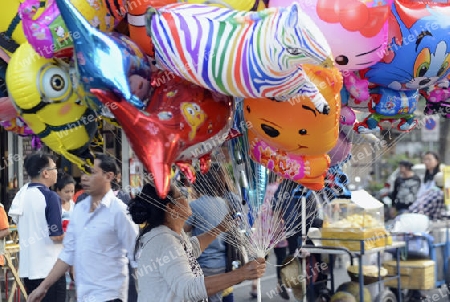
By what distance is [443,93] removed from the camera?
3695 millimetres

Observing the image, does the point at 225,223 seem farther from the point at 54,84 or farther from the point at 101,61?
the point at 101,61

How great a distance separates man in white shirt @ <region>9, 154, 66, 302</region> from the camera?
5.42m

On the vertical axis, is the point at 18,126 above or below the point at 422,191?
above

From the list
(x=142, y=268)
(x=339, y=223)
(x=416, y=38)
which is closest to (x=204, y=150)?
(x=142, y=268)

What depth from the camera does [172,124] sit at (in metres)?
2.81

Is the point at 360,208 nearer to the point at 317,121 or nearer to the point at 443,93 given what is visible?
the point at 443,93

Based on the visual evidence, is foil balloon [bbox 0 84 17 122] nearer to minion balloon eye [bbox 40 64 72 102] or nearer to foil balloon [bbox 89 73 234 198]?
minion balloon eye [bbox 40 64 72 102]

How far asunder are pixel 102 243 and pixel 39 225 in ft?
4.46

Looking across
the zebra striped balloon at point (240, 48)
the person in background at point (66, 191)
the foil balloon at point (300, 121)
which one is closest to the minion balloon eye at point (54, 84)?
the zebra striped balloon at point (240, 48)

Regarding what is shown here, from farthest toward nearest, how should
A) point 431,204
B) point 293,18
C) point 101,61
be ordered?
1. point 431,204
2. point 101,61
3. point 293,18

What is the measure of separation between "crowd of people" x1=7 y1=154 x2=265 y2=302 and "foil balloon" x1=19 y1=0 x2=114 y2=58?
Answer: 99cm

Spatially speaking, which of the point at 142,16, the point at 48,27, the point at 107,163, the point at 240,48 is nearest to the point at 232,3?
the point at 240,48

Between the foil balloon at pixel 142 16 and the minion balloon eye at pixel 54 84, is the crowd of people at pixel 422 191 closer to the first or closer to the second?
the foil balloon at pixel 142 16

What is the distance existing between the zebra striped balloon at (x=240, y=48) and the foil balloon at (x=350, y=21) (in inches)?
14.1
